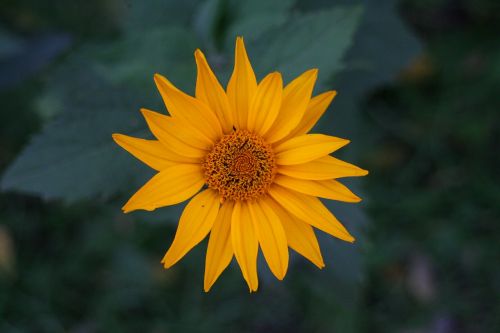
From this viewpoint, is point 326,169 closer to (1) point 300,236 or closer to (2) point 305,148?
(2) point 305,148

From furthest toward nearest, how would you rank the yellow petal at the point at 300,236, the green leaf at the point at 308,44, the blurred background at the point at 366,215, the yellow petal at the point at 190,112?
the blurred background at the point at 366,215
the green leaf at the point at 308,44
the yellow petal at the point at 300,236
the yellow petal at the point at 190,112

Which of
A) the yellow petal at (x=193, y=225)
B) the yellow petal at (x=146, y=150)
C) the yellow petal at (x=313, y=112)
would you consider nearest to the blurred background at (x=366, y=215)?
the yellow petal at (x=313, y=112)

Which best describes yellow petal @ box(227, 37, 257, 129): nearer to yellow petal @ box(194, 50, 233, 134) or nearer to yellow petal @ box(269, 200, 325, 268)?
yellow petal @ box(194, 50, 233, 134)

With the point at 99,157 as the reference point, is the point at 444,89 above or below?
above

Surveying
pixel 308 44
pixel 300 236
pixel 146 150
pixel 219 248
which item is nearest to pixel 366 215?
pixel 308 44

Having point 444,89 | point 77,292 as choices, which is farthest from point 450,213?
point 77,292

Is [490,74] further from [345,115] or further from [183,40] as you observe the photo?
[183,40]

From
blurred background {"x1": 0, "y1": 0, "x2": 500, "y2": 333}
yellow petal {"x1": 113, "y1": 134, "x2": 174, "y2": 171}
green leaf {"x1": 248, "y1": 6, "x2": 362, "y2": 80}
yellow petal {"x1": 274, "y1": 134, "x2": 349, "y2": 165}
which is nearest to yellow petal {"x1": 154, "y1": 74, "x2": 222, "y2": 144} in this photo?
yellow petal {"x1": 113, "y1": 134, "x2": 174, "y2": 171}

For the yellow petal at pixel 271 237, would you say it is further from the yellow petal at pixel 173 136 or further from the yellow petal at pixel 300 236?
the yellow petal at pixel 173 136
